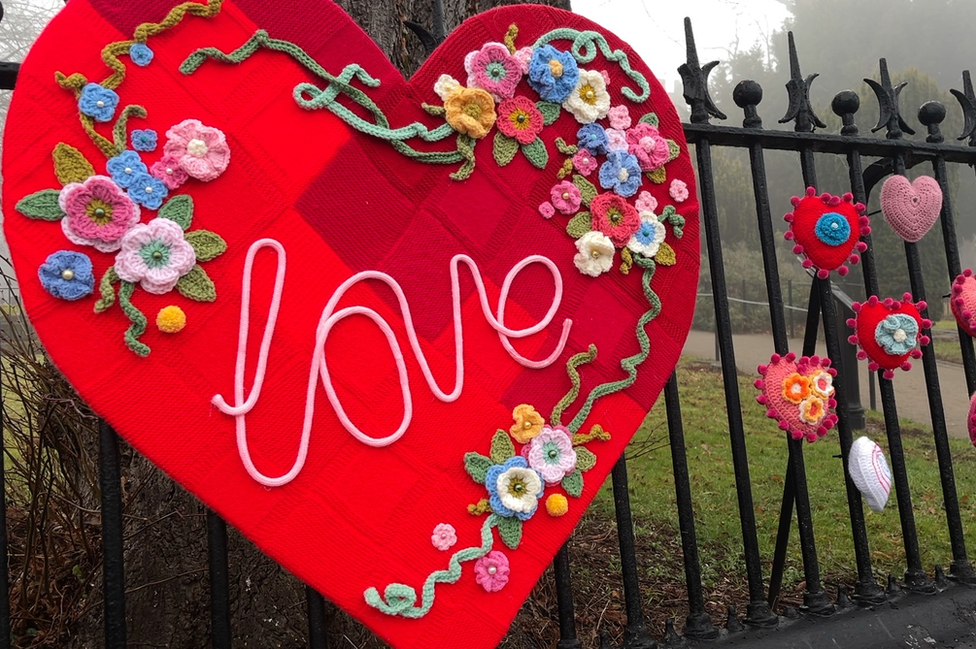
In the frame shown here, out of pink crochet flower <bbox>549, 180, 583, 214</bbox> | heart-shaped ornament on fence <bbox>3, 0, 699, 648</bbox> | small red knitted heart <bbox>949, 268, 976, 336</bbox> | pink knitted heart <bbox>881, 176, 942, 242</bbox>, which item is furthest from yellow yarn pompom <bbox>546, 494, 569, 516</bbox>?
small red knitted heart <bbox>949, 268, 976, 336</bbox>

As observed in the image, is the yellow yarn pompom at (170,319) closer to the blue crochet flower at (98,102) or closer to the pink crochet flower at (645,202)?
the blue crochet flower at (98,102)

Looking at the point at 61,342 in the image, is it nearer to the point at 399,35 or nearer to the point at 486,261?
the point at 486,261

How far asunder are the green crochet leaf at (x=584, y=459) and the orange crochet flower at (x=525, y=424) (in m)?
0.12

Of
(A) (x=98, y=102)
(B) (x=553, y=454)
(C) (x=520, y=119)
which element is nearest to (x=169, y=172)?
(A) (x=98, y=102)

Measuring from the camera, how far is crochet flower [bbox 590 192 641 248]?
1616 millimetres

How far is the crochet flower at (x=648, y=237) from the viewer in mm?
1640

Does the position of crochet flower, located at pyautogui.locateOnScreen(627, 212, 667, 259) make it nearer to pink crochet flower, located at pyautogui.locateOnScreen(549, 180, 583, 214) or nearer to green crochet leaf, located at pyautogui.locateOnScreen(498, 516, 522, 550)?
pink crochet flower, located at pyautogui.locateOnScreen(549, 180, 583, 214)

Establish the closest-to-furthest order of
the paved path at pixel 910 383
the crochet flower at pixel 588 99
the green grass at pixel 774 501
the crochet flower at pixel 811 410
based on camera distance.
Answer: the crochet flower at pixel 588 99 → the crochet flower at pixel 811 410 → the green grass at pixel 774 501 → the paved path at pixel 910 383

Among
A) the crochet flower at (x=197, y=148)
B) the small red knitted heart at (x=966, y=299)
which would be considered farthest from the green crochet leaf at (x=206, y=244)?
the small red knitted heart at (x=966, y=299)

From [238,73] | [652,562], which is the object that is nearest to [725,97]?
[652,562]

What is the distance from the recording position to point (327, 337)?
1.37 meters

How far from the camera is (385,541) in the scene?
4.49 ft

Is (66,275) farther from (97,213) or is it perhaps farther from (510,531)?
(510,531)

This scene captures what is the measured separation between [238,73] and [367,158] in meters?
0.30
